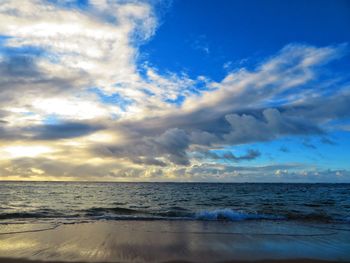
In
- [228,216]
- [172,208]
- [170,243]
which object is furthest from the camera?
[172,208]

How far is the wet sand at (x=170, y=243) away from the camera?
9.77 metres

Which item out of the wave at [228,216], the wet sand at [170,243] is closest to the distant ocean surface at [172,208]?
the wave at [228,216]

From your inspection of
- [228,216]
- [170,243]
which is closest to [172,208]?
[228,216]

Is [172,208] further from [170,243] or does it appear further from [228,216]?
[170,243]

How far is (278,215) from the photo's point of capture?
2183 cm

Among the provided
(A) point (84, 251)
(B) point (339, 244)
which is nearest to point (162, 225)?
(A) point (84, 251)

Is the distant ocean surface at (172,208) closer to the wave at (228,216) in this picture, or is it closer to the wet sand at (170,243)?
the wave at (228,216)

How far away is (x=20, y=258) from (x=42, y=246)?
61.9 inches

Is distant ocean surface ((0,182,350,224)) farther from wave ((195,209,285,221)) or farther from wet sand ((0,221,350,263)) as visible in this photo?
wet sand ((0,221,350,263))

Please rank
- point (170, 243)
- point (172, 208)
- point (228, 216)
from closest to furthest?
point (170, 243)
point (228, 216)
point (172, 208)

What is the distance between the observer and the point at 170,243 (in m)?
11.7

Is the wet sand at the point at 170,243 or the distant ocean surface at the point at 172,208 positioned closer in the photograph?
the wet sand at the point at 170,243

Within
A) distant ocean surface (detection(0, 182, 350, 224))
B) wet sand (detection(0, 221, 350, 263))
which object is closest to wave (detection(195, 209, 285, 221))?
distant ocean surface (detection(0, 182, 350, 224))

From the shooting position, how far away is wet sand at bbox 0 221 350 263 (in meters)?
9.77
